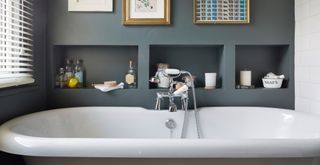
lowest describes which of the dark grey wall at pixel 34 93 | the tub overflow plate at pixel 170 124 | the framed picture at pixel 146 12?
the tub overflow plate at pixel 170 124

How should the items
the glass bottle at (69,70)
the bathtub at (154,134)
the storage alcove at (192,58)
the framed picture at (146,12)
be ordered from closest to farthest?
the bathtub at (154,134)
the framed picture at (146,12)
the glass bottle at (69,70)
the storage alcove at (192,58)

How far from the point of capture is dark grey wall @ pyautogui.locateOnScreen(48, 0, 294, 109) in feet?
6.38

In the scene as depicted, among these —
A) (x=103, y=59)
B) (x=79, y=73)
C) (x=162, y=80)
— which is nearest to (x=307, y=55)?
(x=162, y=80)

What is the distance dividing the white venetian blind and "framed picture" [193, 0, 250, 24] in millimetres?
1218

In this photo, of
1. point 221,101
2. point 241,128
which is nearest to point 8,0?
point 221,101

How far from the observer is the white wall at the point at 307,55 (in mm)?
1704

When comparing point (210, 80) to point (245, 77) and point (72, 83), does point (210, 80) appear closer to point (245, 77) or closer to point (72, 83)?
point (245, 77)

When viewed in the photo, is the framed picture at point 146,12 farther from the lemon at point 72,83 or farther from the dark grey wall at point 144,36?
the lemon at point 72,83

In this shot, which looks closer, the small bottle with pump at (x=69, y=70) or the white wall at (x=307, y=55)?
the white wall at (x=307, y=55)

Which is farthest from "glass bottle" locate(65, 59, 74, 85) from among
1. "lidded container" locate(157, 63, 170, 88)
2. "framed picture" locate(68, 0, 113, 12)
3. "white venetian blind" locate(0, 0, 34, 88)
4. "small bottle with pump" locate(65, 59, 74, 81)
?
"lidded container" locate(157, 63, 170, 88)

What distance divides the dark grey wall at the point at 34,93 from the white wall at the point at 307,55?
196 centimetres

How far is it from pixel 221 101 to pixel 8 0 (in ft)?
5.29

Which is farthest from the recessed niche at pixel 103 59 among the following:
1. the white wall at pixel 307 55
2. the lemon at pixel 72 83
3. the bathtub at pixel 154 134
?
the white wall at pixel 307 55

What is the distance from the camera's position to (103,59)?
2.15 metres
